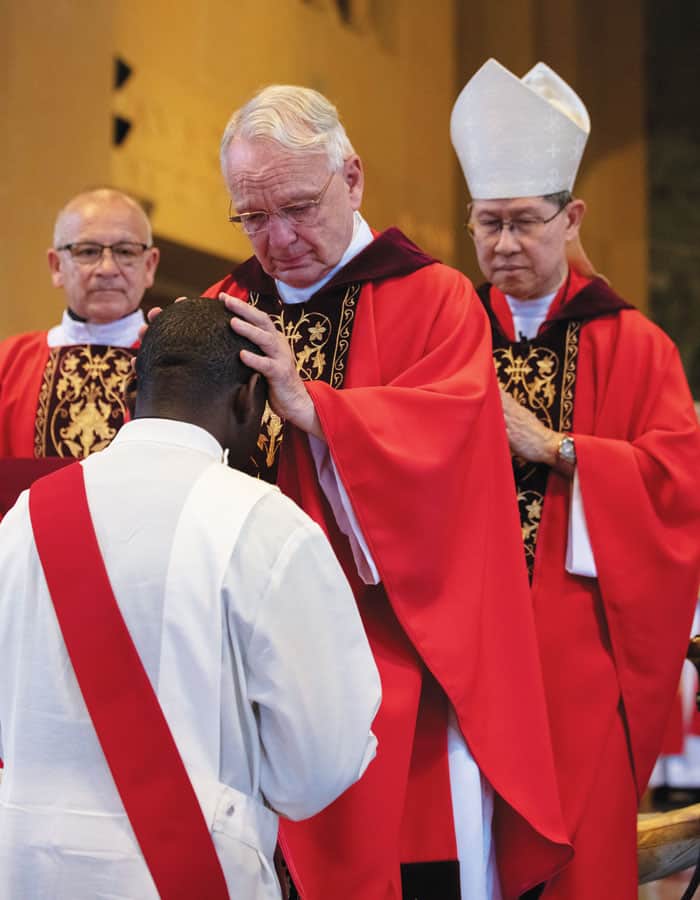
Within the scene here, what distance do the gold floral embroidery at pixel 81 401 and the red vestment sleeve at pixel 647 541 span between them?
1.43 meters

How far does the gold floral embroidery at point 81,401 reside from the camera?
170 inches

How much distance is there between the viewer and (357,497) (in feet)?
10.00

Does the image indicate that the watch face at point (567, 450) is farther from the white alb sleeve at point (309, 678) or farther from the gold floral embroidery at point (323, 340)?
the white alb sleeve at point (309, 678)

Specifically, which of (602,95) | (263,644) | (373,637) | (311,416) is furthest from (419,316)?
(602,95)

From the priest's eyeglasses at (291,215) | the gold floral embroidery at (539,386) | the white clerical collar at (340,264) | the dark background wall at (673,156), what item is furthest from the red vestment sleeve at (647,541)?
the dark background wall at (673,156)

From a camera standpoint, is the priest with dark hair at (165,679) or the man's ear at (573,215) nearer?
the priest with dark hair at (165,679)

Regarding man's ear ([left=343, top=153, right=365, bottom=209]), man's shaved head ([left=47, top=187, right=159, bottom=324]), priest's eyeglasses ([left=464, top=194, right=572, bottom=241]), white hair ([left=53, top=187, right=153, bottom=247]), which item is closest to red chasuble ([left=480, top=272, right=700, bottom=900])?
priest's eyeglasses ([left=464, top=194, right=572, bottom=241])

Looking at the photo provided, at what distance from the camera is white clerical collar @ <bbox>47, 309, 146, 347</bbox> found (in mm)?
4473

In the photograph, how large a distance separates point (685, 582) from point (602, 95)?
975 centimetres

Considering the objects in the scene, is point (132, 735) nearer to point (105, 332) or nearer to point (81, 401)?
point (81, 401)

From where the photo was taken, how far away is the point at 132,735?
7.42ft

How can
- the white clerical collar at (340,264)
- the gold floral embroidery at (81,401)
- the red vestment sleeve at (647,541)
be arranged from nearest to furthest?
the white clerical collar at (340,264), the red vestment sleeve at (647,541), the gold floral embroidery at (81,401)

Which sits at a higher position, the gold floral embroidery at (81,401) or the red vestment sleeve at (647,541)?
the gold floral embroidery at (81,401)

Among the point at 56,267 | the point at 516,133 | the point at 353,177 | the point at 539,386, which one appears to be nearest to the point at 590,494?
the point at 539,386
